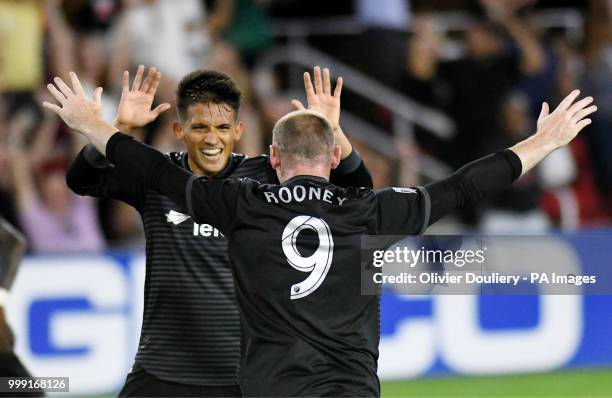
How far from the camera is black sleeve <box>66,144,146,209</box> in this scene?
630 cm

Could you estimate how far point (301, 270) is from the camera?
17.5 feet

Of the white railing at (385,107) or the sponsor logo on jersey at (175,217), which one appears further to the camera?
the white railing at (385,107)

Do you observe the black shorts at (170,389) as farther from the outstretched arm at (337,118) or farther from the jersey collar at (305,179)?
the jersey collar at (305,179)

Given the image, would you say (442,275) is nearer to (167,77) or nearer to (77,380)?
→ (77,380)

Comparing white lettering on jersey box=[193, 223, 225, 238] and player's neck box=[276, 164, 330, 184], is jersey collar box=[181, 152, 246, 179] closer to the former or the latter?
white lettering on jersey box=[193, 223, 225, 238]

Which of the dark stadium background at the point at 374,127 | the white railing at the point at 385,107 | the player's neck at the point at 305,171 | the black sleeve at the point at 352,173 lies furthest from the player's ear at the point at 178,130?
the white railing at the point at 385,107

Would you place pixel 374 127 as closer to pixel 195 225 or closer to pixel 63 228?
pixel 63 228

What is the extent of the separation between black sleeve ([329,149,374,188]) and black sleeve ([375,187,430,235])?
107 centimetres

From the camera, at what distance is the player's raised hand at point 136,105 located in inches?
247

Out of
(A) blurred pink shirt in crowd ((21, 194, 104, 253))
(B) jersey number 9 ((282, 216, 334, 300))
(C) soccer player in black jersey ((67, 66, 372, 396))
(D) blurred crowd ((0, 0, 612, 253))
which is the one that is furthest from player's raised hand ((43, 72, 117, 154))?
(A) blurred pink shirt in crowd ((21, 194, 104, 253))

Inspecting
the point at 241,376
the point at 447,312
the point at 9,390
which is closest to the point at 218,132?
the point at 241,376

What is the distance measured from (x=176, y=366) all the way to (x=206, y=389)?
188 millimetres

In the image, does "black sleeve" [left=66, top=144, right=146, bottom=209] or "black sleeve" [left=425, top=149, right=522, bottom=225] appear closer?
"black sleeve" [left=425, top=149, right=522, bottom=225]

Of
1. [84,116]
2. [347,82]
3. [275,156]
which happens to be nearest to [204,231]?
[84,116]
